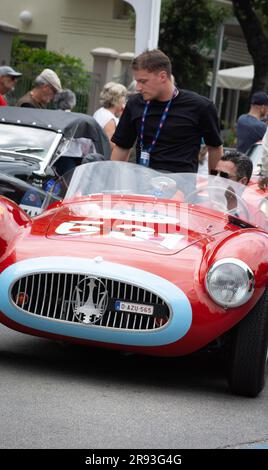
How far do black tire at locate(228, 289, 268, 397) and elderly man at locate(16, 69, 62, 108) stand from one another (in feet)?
20.0

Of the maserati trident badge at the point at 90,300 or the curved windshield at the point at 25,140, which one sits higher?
the maserati trident badge at the point at 90,300

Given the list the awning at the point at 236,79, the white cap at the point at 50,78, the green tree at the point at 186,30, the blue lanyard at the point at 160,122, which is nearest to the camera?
the blue lanyard at the point at 160,122

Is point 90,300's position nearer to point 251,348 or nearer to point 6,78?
point 251,348

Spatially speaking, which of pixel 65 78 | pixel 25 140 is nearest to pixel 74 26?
pixel 65 78

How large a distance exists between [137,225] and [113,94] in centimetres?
592

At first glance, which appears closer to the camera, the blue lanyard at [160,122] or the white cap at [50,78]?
the blue lanyard at [160,122]

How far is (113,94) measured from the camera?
11.8 metres

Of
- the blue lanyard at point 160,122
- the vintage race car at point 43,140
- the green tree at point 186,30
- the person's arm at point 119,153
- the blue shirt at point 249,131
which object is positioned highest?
the blue lanyard at point 160,122

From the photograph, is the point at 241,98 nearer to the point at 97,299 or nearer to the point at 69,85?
the point at 69,85

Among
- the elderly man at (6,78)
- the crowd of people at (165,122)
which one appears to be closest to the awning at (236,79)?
the elderly man at (6,78)

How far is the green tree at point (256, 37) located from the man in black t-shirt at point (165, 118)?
56.6ft

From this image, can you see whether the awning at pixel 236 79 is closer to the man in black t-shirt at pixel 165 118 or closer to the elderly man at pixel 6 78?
the elderly man at pixel 6 78

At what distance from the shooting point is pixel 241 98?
39.1m

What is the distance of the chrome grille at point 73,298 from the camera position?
5453mm
